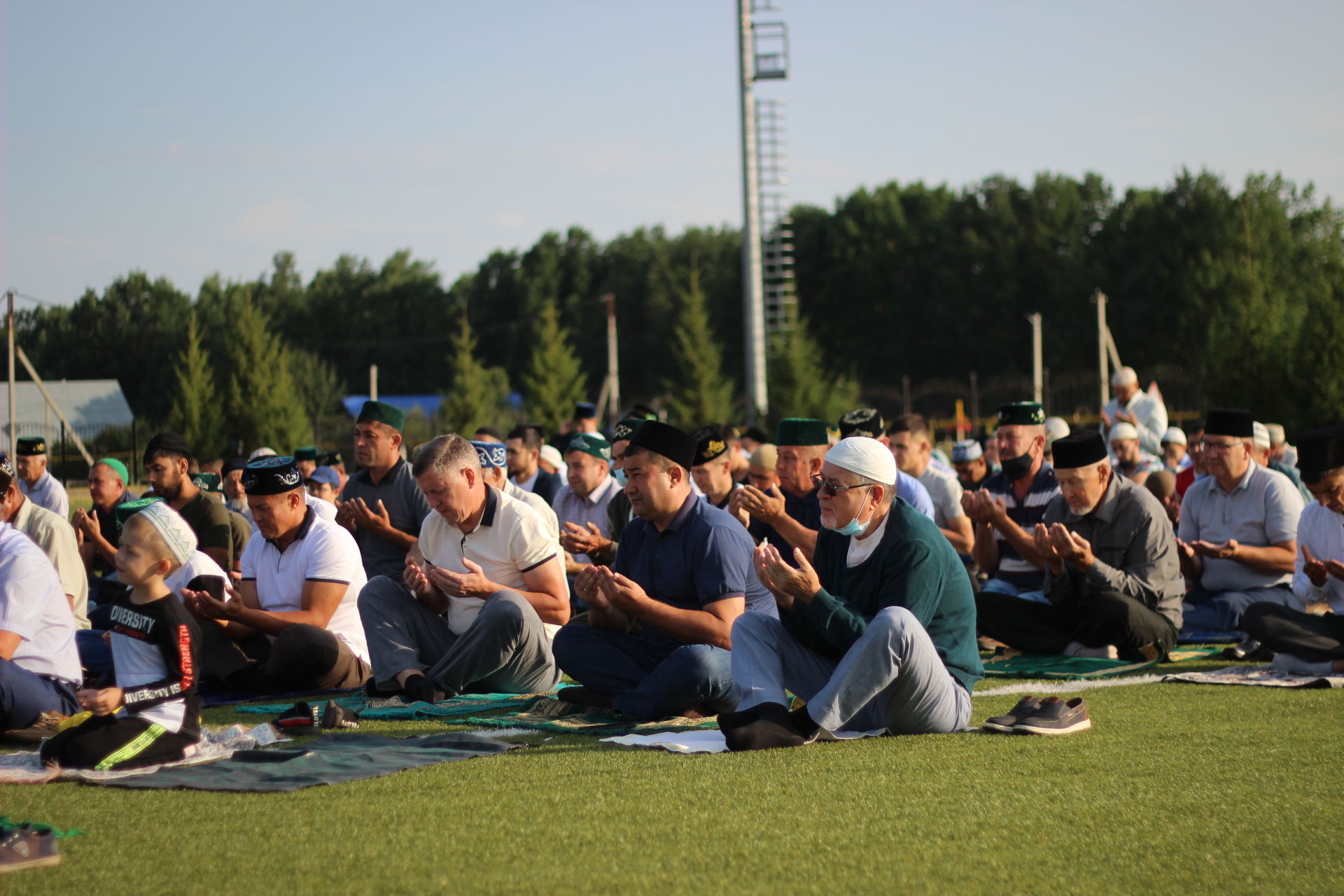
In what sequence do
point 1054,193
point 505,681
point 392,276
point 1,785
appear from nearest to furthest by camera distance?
point 1,785
point 505,681
point 1054,193
point 392,276

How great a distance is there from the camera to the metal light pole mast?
1205 inches

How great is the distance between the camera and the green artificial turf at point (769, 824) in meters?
3.20

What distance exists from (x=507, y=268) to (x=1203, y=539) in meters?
60.9

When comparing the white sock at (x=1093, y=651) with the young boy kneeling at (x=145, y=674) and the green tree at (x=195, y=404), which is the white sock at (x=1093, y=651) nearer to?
the young boy kneeling at (x=145, y=674)

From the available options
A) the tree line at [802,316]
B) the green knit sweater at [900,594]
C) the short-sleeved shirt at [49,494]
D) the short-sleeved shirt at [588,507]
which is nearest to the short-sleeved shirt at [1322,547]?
the green knit sweater at [900,594]

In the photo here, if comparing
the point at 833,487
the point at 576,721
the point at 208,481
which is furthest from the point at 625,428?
the point at 833,487

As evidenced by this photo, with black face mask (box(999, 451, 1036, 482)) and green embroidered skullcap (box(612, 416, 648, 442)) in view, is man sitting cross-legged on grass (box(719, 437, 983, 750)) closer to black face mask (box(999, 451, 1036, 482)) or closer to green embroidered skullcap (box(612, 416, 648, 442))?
black face mask (box(999, 451, 1036, 482))

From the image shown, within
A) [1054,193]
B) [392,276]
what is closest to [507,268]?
[392,276]

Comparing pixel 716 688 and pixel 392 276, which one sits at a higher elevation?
pixel 392 276

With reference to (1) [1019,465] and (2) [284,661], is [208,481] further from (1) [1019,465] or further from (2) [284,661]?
(1) [1019,465]

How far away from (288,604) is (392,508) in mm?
1347

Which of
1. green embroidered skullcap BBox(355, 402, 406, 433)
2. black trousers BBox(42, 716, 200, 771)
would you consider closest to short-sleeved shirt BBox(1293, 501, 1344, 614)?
green embroidered skullcap BBox(355, 402, 406, 433)

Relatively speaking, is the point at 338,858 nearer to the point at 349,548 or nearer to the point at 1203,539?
the point at 349,548

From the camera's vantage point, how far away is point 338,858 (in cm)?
339
